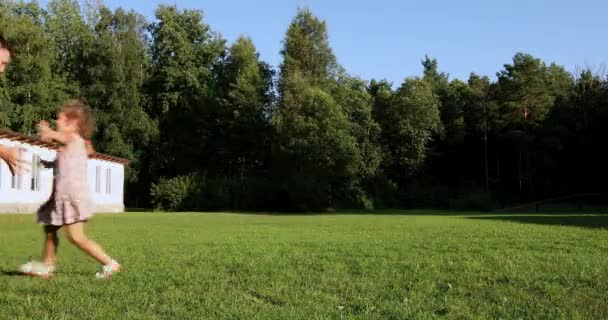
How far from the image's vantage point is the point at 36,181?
1216 inches

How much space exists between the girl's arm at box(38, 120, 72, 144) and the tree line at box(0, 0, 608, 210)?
125 feet

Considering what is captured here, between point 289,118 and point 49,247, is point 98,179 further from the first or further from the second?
point 49,247

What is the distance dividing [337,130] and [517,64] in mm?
20664

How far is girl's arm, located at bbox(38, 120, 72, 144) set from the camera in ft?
19.8

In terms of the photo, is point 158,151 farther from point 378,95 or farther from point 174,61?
point 378,95

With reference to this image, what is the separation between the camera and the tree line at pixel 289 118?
47.0 m

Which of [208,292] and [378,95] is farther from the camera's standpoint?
[378,95]

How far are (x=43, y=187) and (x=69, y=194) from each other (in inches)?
1086

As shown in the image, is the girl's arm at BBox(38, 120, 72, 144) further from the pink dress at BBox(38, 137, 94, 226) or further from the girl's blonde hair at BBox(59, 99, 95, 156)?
the girl's blonde hair at BBox(59, 99, 95, 156)

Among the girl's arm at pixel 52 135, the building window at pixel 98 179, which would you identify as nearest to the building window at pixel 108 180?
the building window at pixel 98 179

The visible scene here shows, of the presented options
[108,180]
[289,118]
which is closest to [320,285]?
[108,180]

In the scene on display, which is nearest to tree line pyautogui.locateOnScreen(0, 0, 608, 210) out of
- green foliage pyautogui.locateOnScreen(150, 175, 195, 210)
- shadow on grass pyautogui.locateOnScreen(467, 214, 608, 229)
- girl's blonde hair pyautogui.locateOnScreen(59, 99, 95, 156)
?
green foliage pyautogui.locateOnScreen(150, 175, 195, 210)

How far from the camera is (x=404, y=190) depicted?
5181 cm

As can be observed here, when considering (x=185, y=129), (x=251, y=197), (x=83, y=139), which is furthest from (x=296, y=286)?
(x=185, y=129)
